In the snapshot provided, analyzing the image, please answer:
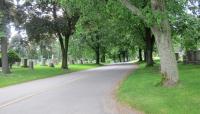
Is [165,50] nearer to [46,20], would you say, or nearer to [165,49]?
[165,49]

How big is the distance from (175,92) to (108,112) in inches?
152

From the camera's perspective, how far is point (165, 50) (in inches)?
663

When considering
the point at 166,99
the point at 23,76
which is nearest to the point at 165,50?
the point at 166,99

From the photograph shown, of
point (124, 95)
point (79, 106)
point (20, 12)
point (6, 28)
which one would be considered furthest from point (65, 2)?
point (20, 12)

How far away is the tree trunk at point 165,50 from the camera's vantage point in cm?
1670

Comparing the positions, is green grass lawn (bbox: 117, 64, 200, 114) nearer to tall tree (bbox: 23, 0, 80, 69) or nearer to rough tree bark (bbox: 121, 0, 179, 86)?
rough tree bark (bbox: 121, 0, 179, 86)

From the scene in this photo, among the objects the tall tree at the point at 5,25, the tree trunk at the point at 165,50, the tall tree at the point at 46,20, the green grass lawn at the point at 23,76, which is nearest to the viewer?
the tree trunk at the point at 165,50

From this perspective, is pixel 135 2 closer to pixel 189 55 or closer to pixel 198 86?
pixel 198 86

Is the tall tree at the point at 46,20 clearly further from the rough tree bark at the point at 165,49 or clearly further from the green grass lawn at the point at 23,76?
the rough tree bark at the point at 165,49

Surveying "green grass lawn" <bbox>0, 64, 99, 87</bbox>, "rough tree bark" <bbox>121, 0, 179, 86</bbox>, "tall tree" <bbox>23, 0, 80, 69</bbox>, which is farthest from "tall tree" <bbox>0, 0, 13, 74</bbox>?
"rough tree bark" <bbox>121, 0, 179, 86</bbox>

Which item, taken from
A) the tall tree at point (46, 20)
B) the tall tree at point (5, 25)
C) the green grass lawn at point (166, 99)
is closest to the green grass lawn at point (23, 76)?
the tall tree at point (5, 25)

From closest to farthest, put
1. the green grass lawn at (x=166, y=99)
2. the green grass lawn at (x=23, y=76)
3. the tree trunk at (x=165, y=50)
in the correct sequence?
the green grass lawn at (x=166, y=99)
the tree trunk at (x=165, y=50)
the green grass lawn at (x=23, y=76)

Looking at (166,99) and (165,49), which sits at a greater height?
(165,49)

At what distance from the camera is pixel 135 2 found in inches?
896
